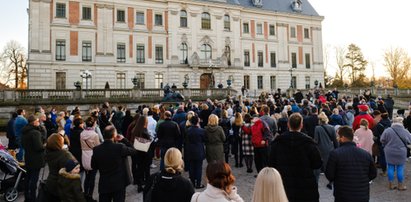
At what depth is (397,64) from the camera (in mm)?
51438

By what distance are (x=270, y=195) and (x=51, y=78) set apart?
33.1m

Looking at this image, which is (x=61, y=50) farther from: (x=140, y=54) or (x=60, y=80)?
(x=140, y=54)

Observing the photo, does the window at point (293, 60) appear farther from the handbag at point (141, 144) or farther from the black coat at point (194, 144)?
the handbag at point (141, 144)

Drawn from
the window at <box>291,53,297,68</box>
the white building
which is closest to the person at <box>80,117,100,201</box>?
the white building

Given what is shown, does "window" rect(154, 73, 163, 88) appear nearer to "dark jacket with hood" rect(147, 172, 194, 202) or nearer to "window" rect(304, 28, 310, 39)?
"window" rect(304, 28, 310, 39)

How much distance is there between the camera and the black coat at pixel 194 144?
25.3 feet

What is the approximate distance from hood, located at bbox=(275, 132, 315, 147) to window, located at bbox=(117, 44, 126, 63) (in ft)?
105

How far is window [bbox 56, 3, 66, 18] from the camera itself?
3143 centimetres

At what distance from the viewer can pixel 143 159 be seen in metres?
7.89

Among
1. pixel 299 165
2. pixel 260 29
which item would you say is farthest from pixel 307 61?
pixel 299 165

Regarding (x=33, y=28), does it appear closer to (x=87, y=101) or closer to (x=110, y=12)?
(x=110, y=12)

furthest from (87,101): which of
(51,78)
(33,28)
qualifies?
(33,28)

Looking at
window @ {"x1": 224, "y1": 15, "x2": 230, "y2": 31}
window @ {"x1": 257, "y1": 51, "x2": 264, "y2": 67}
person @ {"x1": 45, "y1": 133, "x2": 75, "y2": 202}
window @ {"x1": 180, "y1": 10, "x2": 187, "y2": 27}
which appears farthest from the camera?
window @ {"x1": 257, "y1": 51, "x2": 264, "y2": 67}

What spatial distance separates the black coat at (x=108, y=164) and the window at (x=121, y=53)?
3065 centimetres
